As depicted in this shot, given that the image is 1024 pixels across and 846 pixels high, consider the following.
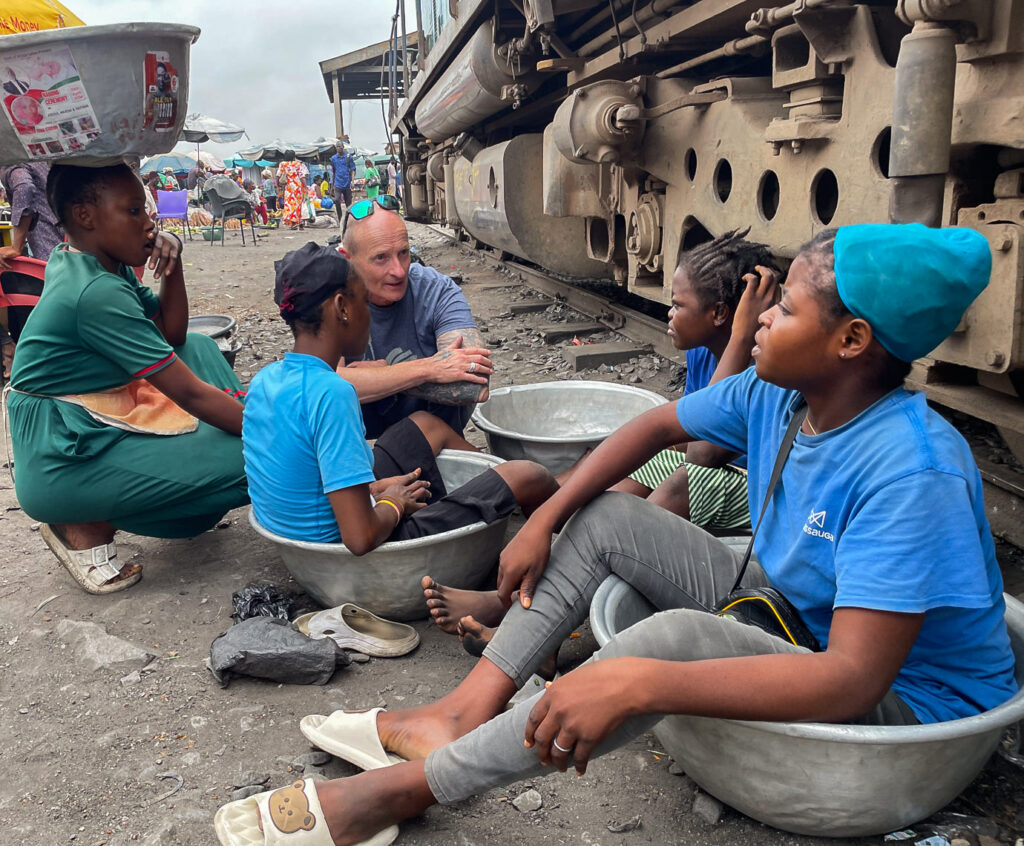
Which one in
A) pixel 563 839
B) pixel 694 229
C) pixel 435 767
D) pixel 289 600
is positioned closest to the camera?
pixel 435 767

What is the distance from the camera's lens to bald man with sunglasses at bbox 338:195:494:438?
9.45 feet

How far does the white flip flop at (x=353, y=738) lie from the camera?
180cm

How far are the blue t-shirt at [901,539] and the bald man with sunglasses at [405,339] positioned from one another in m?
1.33

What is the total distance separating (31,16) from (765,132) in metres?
2.34

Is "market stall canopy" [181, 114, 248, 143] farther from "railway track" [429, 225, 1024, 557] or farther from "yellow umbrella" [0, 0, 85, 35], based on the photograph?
"yellow umbrella" [0, 0, 85, 35]

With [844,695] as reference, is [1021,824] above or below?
below

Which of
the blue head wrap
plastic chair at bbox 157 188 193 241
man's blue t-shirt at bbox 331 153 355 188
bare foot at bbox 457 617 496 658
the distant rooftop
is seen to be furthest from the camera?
man's blue t-shirt at bbox 331 153 355 188

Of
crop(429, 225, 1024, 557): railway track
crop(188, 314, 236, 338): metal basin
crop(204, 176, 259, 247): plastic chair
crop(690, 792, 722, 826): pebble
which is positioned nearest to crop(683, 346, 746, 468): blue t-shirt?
crop(429, 225, 1024, 557): railway track

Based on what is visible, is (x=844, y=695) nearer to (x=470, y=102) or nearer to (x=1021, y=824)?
(x=1021, y=824)

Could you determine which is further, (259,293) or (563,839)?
(259,293)

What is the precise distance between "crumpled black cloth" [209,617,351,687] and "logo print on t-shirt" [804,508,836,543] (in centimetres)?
130

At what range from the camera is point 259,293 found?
10.2 meters

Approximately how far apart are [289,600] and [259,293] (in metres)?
8.15

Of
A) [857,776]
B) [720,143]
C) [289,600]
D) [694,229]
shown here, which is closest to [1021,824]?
[857,776]
